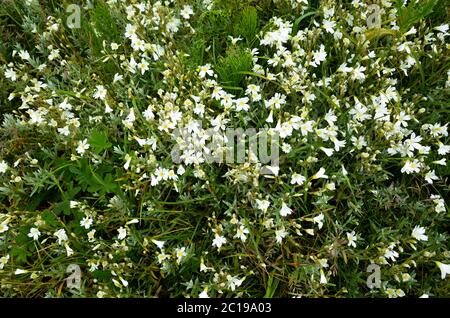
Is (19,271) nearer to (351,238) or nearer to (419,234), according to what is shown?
(351,238)

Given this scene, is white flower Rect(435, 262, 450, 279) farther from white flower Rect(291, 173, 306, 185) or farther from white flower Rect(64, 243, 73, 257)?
white flower Rect(64, 243, 73, 257)

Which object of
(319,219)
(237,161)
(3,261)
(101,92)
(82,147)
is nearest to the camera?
(319,219)

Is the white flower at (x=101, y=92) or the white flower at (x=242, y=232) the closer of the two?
the white flower at (x=242, y=232)

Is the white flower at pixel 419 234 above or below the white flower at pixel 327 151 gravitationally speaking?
below

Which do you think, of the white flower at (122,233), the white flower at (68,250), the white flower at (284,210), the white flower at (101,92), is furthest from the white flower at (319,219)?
the white flower at (101,92)

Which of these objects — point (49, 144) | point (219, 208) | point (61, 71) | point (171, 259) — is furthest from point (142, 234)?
point (61, 71)

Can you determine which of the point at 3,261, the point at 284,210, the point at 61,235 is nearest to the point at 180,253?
the point at 284,210

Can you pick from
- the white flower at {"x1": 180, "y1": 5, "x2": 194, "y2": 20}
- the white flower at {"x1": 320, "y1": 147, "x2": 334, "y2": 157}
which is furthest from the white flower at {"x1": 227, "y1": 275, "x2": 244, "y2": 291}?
the white flower at {"x1": 180, "y1": 5, "x2": 194, "y2": 20}

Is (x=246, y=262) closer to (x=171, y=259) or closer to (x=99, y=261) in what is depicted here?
(x=171, y=259)

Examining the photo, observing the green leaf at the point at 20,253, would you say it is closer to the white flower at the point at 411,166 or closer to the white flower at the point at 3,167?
the white flower at the point at 3,167
